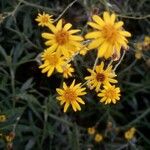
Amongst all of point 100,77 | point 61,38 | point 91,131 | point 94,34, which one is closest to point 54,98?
point 91,131

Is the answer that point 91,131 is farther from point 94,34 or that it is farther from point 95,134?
point 94,34

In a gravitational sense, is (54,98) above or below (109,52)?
below

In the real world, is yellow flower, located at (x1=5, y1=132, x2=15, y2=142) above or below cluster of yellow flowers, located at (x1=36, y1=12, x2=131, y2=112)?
below

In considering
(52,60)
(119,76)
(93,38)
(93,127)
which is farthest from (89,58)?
(93,38)

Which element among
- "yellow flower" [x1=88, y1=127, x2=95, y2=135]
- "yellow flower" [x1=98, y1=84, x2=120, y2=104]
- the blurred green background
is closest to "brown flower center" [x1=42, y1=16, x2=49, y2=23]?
the blurred green background

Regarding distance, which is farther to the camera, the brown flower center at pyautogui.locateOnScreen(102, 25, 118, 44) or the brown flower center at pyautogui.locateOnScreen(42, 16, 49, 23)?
the brown flower center at pyautogui.locateOnScreen(42, 16, 49, 23)

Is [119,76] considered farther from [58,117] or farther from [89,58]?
[58,117]

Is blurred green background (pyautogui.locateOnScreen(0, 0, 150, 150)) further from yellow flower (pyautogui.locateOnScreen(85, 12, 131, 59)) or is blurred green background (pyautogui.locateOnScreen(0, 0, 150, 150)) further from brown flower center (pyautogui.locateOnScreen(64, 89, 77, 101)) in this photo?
yellow flower (pyautogui.locateOnScreen(85, 12, 131, 59))
